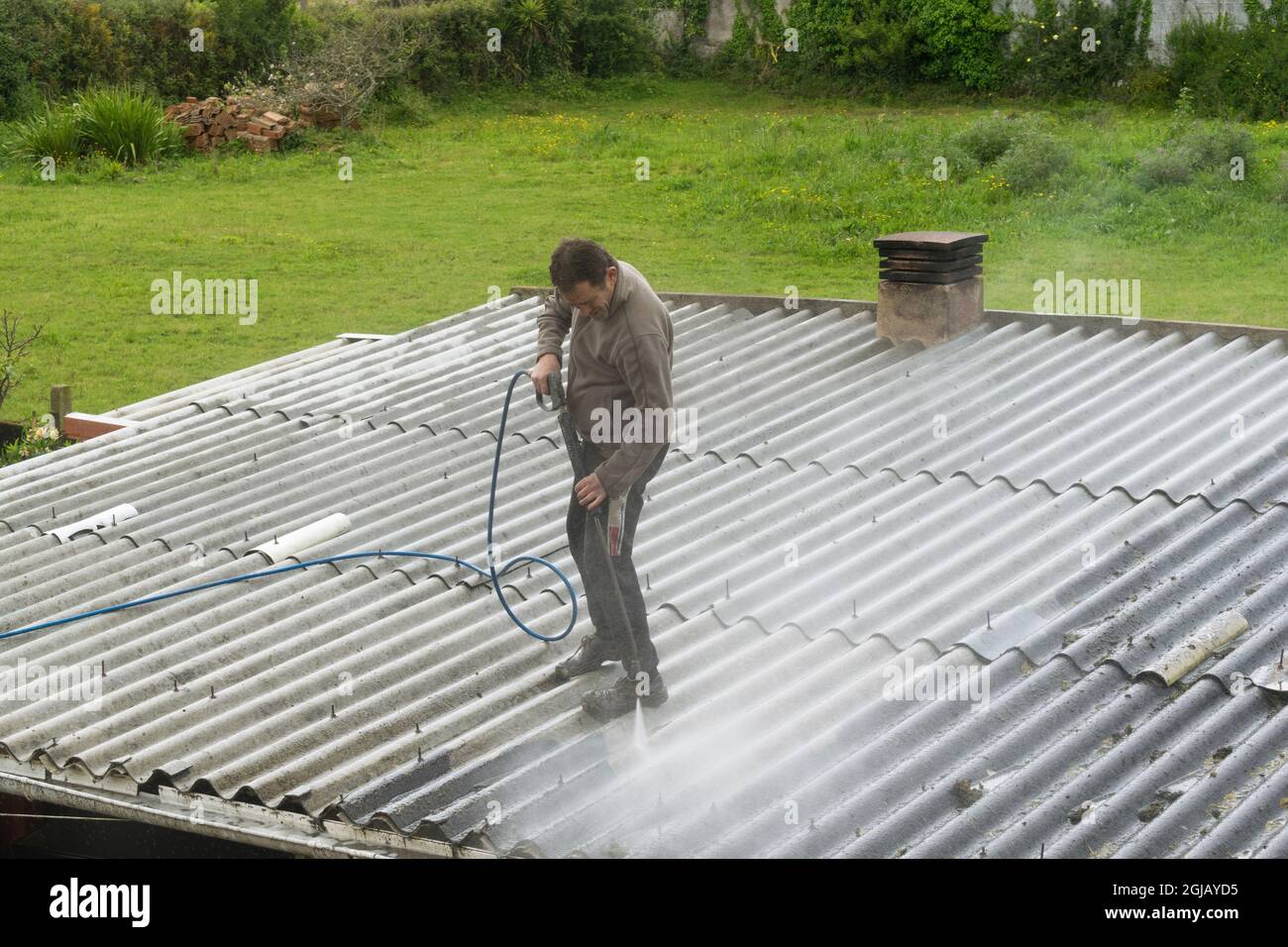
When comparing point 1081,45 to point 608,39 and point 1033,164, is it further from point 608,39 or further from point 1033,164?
point 608,39

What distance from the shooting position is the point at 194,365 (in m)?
16.7

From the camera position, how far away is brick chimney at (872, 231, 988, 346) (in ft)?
30.8

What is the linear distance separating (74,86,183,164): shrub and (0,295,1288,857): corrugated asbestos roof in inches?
675

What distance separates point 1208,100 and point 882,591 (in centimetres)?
2194

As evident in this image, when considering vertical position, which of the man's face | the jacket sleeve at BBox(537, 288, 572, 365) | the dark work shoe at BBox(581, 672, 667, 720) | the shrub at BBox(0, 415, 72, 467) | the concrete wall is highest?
the concrete wall

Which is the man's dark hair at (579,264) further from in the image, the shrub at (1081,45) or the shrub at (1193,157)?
the shrub at (1081,45)

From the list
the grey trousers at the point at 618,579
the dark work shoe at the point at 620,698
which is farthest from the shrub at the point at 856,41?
the dark work shoe at the point at 620,698

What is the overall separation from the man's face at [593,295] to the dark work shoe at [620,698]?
4.68ft

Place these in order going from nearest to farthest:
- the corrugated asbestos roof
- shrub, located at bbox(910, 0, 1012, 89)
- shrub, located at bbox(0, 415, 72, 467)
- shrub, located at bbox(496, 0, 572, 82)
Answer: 1. the corrugated asbestos roof
2. shrub, located at bbox(0, 415, 72, 467)
3. shrub, located at bbox(910, 0, 1012, 89)
4. shrub, located at bbox(496, 0, 572, 82)

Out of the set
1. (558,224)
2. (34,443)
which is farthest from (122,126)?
(34,443)

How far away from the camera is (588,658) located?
19.2 ft

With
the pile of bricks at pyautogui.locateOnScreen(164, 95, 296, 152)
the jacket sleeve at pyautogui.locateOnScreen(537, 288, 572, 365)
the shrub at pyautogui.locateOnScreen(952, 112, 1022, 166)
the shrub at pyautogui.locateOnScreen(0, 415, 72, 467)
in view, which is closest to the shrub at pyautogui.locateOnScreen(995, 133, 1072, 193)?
the shrub at pyautogui.locateOnScreen(952, 112, 1022, 166)

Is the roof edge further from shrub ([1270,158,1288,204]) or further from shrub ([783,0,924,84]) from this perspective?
shrub ([783,0,924,84])

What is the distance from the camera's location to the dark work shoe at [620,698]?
5535 millimetres
